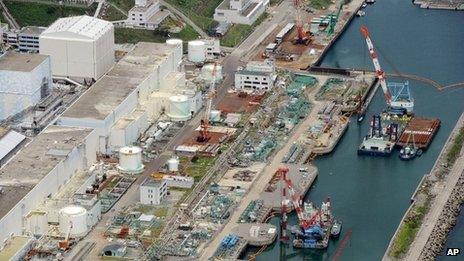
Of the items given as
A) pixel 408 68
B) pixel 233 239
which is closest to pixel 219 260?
pixel 233 239

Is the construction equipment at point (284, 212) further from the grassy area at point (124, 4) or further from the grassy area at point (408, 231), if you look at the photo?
the grassy area at point (124, 4)

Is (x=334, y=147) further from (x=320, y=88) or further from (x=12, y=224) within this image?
(x=12, y=224)

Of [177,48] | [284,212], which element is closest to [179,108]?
[177,48]

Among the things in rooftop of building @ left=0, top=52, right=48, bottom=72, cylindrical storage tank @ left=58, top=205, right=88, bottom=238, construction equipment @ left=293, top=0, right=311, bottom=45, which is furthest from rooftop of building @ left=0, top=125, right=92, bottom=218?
construction equipment @ left=293, top=0, right=311, bottom=45

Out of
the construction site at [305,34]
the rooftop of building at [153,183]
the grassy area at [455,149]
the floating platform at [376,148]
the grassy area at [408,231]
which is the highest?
the rooftop of building at [153,183]

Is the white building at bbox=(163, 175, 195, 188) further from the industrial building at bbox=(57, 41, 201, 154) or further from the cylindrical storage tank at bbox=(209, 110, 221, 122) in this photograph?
the cylindrical storage tank at bbox=(209, 110, 221, 122)

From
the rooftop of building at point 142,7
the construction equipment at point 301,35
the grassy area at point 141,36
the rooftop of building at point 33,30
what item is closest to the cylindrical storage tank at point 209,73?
the grassy area at point 141,36

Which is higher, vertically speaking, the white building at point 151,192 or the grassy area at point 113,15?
the white building at point 151,192

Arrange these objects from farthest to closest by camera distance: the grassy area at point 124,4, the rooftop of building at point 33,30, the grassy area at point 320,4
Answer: the grassy area at point 320,4 < the grassy area at point 124,4 < the rooftop of building at point 33,30
